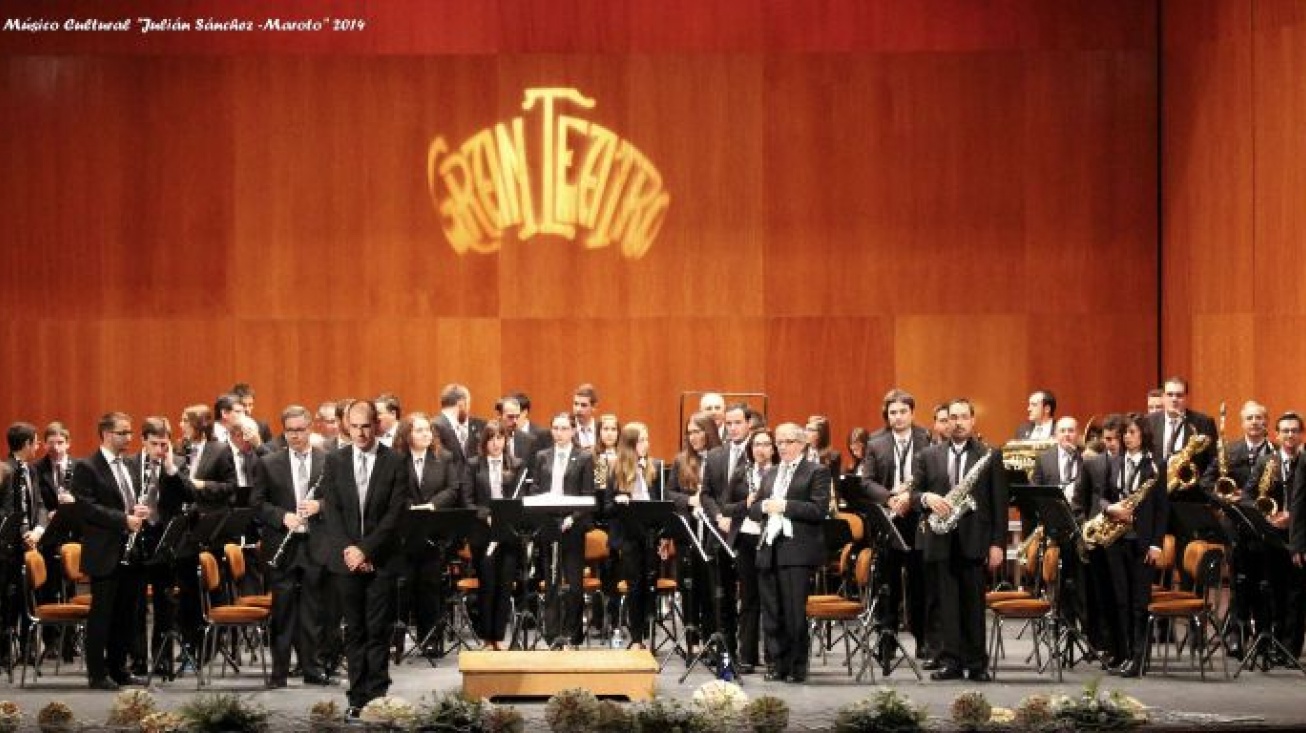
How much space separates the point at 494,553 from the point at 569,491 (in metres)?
0.67

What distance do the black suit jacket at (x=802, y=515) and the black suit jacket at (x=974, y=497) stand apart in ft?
1.85

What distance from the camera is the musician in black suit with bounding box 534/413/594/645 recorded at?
1280 centimetres

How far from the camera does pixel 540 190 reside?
661 inches

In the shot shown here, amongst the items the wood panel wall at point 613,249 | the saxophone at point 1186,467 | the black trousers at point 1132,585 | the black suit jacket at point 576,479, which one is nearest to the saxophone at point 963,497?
the black trousers at point 1132,585

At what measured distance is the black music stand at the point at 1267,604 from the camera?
11.6 meters

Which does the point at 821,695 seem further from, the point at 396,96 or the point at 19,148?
the point at 19,148

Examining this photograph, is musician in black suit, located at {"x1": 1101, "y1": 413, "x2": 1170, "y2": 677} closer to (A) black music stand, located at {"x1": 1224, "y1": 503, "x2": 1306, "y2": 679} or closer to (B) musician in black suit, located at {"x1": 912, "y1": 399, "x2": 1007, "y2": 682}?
(A) black music stand, located at {"x1": 1224, "y1": 503, "x2": 1306, "y2": 679}

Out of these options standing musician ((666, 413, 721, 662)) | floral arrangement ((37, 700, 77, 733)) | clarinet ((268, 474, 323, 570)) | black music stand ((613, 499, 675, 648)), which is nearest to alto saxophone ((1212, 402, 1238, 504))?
standing musician ((666, 413, 721, 662))

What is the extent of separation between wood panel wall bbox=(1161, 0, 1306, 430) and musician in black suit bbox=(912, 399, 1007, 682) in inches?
152

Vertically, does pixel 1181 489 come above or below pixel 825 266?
below

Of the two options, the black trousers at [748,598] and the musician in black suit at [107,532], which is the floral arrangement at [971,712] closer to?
the black trousers at [748,598]

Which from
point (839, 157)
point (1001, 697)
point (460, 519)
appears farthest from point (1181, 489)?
point (839, 157)

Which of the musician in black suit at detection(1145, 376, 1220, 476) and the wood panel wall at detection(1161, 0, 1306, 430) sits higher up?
the wood panel wall at detection(1161, 0, 1306, 430)

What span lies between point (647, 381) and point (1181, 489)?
5.69 meters
